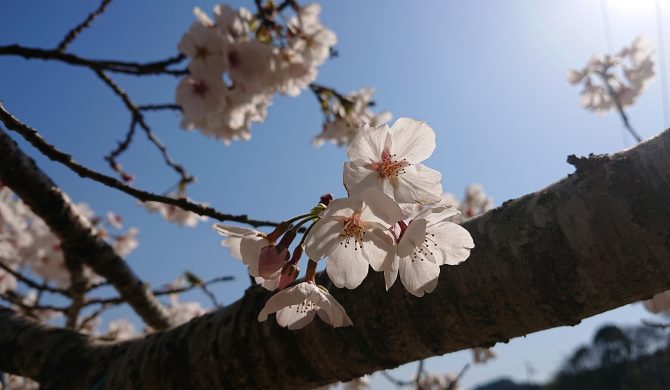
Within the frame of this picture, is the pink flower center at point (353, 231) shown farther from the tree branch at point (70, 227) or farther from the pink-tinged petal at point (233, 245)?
the tree branch at point (70, 227)

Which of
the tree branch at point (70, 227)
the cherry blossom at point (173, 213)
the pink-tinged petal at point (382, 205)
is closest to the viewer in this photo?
the pink-tinged petal at point (382, 205)

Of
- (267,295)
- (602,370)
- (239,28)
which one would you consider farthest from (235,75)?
(602,370)

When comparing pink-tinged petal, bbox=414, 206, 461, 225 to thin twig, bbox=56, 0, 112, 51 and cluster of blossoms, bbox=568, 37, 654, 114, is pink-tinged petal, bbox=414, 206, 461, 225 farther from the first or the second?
cluster of blossoms, bbox=568, 37, 654, 114

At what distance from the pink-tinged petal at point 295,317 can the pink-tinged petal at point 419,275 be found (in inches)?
8.1

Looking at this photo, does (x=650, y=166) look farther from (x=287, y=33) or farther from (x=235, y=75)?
(x=287, y=33)

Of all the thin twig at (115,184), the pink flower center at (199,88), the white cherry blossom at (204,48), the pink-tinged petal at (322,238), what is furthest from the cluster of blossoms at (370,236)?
the pink flower center at (199,88)

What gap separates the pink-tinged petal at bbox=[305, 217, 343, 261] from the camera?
0.75m

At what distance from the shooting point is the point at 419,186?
802 millimetres

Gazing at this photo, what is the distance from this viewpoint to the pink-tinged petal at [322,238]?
2.47 ft

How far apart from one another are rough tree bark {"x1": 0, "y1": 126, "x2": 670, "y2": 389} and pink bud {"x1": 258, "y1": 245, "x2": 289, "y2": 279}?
0.66 ft

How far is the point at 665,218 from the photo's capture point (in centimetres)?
66

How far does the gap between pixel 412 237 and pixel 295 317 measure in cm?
31

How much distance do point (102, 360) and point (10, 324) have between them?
1.43 ft

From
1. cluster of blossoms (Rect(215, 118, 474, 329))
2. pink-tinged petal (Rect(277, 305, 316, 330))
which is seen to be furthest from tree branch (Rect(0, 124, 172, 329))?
pink-tinged petal (Rect(277, 305, 316, 330))
